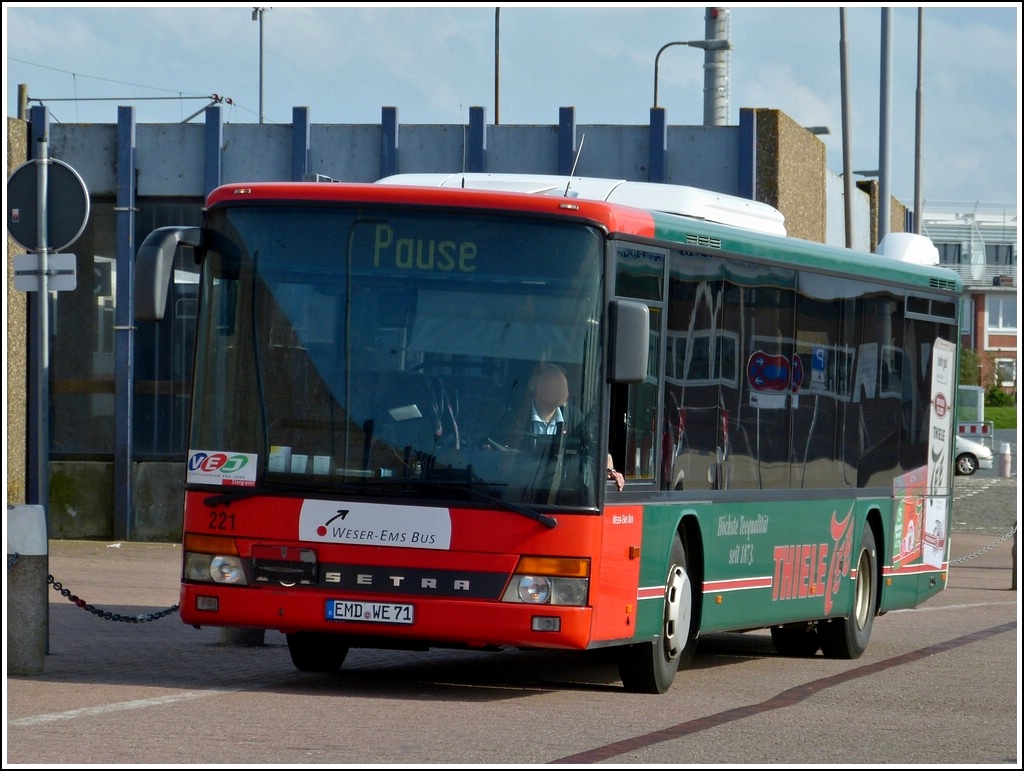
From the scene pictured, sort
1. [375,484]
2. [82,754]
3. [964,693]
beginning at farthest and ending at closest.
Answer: [964,693], [375,484], [82,754]

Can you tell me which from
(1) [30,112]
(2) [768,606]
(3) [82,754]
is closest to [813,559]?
(2) [768,606]

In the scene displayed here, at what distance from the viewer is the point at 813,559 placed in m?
14.1

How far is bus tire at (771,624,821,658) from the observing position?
50.3 ft

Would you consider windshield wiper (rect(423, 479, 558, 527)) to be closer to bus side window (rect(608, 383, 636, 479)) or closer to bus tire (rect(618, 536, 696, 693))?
bus side window (rect(608, 383, 636, 479))

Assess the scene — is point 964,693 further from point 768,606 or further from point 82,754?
point 82,754

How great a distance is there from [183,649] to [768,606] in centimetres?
420

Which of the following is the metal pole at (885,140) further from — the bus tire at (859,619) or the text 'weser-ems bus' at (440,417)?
the text 'weser-ems bus' at (440,417)

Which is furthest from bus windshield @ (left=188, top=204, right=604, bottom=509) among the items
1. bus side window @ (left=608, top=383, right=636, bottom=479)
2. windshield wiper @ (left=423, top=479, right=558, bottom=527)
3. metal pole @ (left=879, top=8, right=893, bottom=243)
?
metal pole @ (left=879, top=8, right=893, bottom=243)

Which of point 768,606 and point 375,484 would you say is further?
point 768,606

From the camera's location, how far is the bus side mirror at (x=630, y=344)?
34.8 feet

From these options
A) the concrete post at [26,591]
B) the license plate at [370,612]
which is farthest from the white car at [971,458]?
the license plate at [370,612]

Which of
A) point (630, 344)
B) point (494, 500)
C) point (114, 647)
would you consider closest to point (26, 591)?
point (114, 647)

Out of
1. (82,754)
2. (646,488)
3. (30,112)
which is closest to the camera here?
(82,754)

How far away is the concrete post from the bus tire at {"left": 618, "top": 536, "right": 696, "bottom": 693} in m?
3.58
